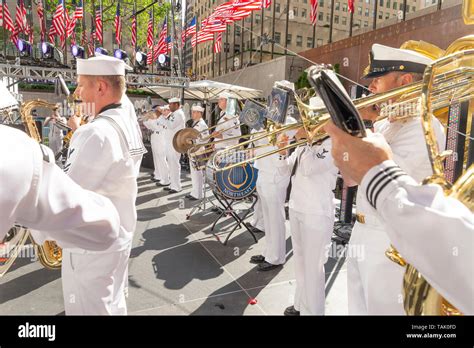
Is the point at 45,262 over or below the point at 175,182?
over

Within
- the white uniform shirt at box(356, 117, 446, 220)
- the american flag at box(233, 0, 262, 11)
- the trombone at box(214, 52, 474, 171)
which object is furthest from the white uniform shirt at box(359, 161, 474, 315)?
the american flag at box(233, 0, 262, 11)

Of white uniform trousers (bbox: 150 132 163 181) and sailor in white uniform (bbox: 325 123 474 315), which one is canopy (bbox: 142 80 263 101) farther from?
sailor in white uniform (bbox: 325 123 474 315)

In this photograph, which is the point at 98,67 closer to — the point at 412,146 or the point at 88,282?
the point at 88,282

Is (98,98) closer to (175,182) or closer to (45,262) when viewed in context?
(45,262)

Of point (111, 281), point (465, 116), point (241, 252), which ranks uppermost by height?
point (465, 116)

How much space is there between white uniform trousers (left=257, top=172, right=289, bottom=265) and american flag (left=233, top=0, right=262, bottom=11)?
8.10 m

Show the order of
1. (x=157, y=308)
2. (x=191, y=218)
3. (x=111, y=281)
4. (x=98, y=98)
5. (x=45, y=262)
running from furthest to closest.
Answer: (x=191, y=218), (x=157, y=308), (x=45, y=262), (x=98, y=98), (x=111, y=281)

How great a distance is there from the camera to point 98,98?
2863 millimetres

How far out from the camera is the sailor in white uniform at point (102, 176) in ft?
7.84

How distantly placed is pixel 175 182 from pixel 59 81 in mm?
5893

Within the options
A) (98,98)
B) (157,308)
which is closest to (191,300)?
(157,308)

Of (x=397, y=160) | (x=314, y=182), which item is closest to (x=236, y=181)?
(x=314, y=182)

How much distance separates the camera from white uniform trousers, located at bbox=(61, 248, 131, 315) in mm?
2420

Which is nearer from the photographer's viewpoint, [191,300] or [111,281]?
[111,281]
